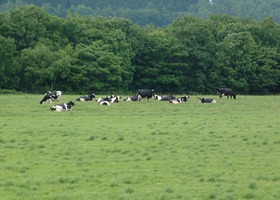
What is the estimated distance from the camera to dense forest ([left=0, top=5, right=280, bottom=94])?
7000cm

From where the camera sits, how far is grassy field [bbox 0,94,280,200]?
1146cm

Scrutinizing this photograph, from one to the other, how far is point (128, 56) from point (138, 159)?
215ft

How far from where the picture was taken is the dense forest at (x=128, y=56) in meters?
70.0

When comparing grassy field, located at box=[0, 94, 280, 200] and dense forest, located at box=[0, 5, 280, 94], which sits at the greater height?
dense forest, located at box=[0, 5, 280, 94]

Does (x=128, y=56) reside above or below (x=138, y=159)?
above

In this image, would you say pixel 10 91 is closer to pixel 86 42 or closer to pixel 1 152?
pixel 86 42

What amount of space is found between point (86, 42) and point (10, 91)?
1949cm

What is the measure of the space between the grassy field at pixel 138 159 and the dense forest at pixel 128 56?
44739 millimetres

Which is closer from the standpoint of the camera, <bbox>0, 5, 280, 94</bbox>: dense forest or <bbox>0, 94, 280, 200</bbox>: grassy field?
<bbox>0, 94, 280, 200</bbox>: grassy field

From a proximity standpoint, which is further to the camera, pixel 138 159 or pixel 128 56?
pixel 128 56

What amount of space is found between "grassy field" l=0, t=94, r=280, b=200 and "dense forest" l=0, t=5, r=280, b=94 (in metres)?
44.7

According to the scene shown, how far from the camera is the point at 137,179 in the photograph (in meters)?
12.5

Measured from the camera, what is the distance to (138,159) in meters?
15.2

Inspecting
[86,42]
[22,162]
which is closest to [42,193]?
[22,162]
